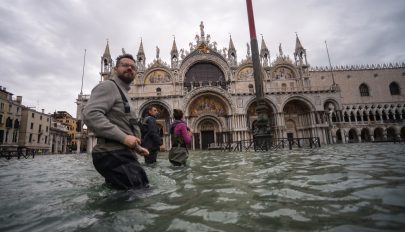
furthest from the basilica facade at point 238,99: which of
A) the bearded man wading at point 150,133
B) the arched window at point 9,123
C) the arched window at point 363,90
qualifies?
the bearded man wading at point 150,133

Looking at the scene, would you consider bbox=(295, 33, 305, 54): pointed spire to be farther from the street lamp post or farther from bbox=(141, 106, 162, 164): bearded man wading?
bbox=(141, 106, 162, 164): bearded man wading

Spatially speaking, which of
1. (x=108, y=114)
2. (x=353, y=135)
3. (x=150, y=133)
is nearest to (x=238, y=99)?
(x=150, y=133)

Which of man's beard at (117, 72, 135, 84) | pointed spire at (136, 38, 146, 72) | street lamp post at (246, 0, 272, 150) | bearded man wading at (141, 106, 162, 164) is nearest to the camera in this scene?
man's beard at (117, 72, 135, 84)

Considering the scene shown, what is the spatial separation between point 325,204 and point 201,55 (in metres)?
26.7

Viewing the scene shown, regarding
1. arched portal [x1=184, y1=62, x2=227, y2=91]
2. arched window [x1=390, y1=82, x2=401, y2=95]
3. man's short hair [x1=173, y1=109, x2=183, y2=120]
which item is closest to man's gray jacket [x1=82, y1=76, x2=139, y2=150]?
man's short hair [x1=173, y1=109, x2=183, y2=120]

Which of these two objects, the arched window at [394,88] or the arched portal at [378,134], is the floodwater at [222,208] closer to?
the arched portal at [378,134]

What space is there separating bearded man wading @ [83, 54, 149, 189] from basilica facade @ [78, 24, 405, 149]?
68.1ft

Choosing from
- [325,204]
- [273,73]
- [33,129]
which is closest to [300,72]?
[273,73]

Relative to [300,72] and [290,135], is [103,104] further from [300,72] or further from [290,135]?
[300,72]

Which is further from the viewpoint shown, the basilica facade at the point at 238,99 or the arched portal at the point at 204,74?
the arched portal at the point at 204,74

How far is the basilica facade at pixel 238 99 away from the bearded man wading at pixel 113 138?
20764 mm

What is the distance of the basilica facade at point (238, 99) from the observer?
24.0 meters

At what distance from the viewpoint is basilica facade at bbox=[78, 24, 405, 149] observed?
A: 24000mm

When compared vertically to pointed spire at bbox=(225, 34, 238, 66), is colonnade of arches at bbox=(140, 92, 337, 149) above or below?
below
